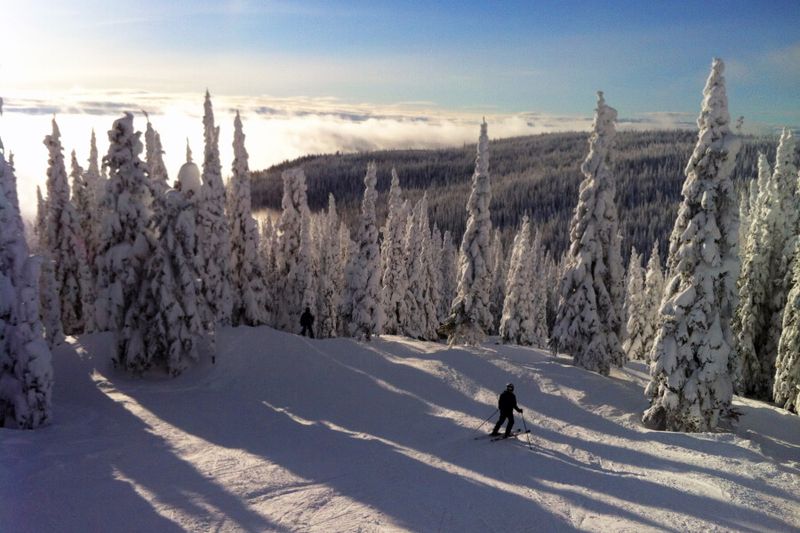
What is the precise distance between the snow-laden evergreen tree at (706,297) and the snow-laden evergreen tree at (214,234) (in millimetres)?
26813

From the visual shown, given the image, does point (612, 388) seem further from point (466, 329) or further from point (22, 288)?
point (22, 288)

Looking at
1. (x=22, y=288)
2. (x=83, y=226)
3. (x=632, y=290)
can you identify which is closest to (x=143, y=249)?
(x=22, y=288)

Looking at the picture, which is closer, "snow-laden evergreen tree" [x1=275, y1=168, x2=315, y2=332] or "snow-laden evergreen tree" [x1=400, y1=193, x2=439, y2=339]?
"snow-laden evergreen tree" [x1=275, y1=168, x2=315, y2=332]

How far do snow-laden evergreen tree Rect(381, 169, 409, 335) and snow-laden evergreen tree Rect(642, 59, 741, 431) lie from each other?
3026 cm

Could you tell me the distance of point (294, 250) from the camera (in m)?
47.2

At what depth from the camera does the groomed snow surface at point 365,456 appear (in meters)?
11.4

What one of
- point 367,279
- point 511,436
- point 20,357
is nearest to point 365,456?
point 511,436

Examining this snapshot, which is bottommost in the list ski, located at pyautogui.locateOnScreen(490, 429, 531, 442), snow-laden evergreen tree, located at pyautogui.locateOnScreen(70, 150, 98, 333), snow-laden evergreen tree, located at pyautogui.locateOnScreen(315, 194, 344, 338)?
snow-laden evergreen tree, located at pyautogui.locateOnScreen(315, 194, 344, 338)

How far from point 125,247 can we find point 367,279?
59.4ft

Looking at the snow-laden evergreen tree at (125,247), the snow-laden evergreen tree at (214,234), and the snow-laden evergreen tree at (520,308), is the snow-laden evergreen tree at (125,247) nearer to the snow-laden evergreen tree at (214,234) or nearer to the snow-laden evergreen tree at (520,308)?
the snow-laden evergreen tree at (214,234)

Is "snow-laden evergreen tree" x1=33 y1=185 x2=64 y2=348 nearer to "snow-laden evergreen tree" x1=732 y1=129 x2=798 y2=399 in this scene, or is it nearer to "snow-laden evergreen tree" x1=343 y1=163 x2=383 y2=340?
"snow-laden evergreen tree" x1=343 y1=163 x2=383 y2=340

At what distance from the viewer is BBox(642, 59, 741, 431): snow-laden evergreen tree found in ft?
64.7

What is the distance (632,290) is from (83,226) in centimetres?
5281

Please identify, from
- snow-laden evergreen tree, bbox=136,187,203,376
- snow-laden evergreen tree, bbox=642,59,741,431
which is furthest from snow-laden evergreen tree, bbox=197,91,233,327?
snow-laden evergreen tree, bbox=642,59,741,431
